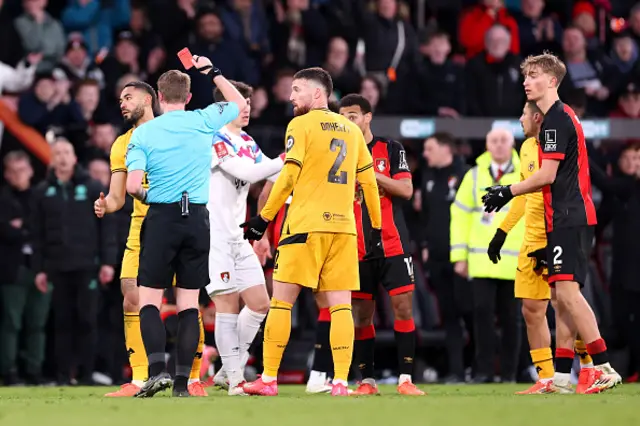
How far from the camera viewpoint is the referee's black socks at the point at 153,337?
959cm

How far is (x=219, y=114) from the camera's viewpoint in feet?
32.5

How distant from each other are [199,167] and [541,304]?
9.93 ft

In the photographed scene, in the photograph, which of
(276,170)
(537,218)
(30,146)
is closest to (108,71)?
(30,146)

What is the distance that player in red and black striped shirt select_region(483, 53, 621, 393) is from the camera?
33.4 ft

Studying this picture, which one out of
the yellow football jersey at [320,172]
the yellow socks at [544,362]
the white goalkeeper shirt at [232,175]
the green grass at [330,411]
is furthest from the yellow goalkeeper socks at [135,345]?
the yellow socks at [544,362]

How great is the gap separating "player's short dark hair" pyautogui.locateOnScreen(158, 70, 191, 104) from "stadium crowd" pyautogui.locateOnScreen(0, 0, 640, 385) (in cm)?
411

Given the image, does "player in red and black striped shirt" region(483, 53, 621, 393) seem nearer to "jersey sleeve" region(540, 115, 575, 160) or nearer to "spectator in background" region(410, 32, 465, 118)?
"jersey sleeve" region(540, 115, 575, 160)

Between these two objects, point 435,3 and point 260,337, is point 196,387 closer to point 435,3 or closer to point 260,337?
point 260,337

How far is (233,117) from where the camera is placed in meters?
9.94

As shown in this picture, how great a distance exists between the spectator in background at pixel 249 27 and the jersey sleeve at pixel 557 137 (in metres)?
6.99

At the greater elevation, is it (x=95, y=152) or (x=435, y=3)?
(x=435, y=3)

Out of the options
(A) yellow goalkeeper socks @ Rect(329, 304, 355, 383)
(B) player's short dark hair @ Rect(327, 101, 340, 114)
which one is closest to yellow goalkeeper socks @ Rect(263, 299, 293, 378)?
(A) yellow goalkeeper socks @ Rect(329, 304, 355, 383)

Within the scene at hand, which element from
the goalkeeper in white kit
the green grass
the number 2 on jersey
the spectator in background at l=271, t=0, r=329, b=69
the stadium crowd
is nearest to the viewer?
the green grass

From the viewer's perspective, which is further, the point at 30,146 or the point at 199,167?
the point at 30,146
